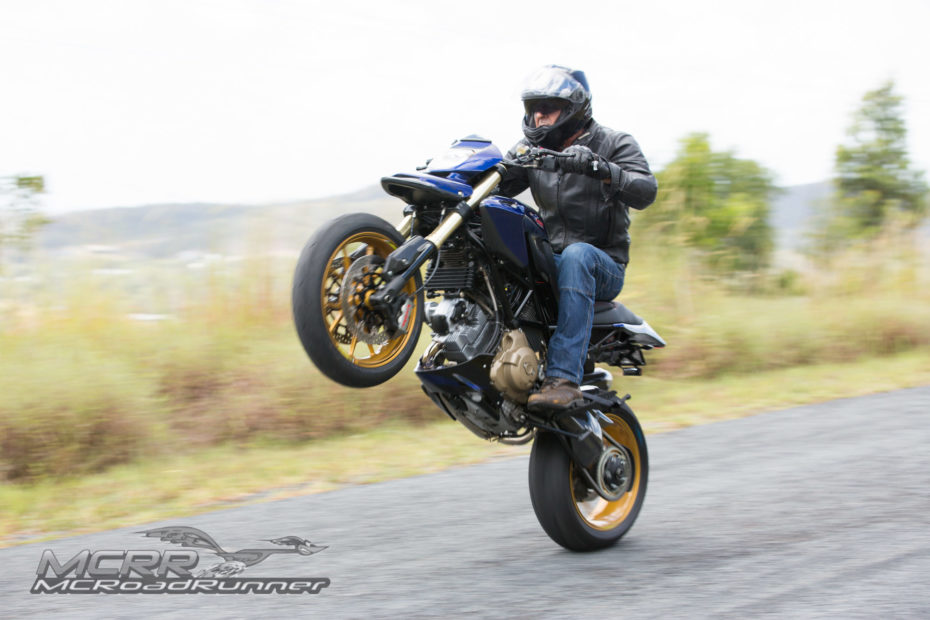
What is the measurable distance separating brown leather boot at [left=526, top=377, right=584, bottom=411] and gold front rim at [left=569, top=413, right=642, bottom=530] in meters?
0.63

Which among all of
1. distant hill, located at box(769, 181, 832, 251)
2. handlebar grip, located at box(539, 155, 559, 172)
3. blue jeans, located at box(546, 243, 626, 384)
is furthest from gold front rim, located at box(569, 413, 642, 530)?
distant hill, located at box(769, 181, 832, 251)

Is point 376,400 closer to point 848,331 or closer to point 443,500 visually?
point 443,500

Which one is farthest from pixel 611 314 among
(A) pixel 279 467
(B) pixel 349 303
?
(A) pixel 279 467

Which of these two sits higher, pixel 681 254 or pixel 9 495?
pixel 681 254

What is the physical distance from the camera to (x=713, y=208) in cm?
1445

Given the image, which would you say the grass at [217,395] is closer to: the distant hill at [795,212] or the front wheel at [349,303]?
the front wheel at [349,303]

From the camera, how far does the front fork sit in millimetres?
3770

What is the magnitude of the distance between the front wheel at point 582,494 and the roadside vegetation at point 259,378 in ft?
7.80

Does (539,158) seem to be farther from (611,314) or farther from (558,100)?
(611,314)

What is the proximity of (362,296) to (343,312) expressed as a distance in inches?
4.4

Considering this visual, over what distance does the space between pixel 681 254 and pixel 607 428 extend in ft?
26.0

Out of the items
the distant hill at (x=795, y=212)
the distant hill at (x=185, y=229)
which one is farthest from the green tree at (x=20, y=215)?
the distant hill at (x=795, y=212)

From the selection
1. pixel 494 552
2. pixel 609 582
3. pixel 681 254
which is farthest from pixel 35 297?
pixel 681 254

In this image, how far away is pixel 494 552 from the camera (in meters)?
4.77
